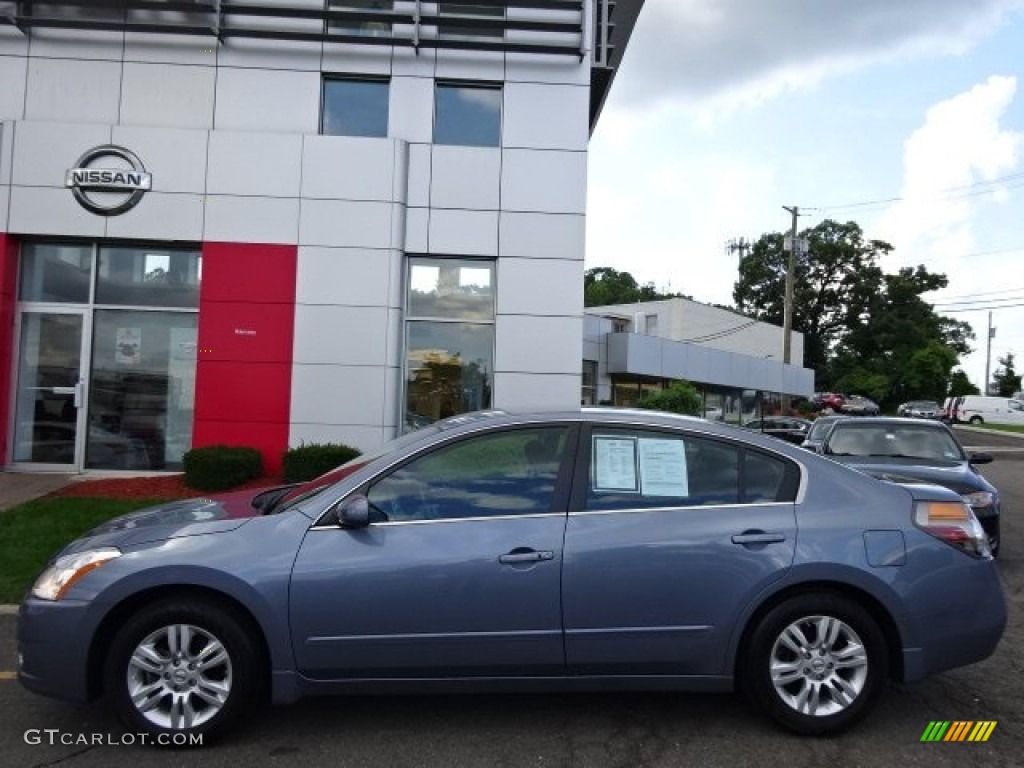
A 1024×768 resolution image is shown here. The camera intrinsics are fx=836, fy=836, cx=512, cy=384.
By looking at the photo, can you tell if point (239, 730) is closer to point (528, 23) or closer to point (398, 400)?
point (398, 400)

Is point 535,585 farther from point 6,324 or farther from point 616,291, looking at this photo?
point 616,291

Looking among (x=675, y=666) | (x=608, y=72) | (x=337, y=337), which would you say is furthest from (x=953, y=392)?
(x=675, y=666)

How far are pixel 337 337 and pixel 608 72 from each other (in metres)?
6.81

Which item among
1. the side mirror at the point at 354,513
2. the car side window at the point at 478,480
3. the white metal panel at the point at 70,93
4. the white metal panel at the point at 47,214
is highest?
the white metal panel at the point at 70,93

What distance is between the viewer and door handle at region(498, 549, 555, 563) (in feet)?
12.5

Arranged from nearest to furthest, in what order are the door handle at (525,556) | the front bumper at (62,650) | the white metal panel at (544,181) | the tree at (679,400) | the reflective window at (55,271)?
the front bumper at (62,650)
the door handle at (525,556)
the reflective window at (55,271)
the white metal panel at (544,181)
the tree at (679,400)

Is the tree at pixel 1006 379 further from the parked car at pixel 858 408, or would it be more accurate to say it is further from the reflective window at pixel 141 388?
the reflective window at pixel 141 388

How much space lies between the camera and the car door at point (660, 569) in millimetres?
3848

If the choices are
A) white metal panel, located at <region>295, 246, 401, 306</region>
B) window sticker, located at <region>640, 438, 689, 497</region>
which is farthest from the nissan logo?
window sticker, located at <region>640, 438, 689, 497</region>

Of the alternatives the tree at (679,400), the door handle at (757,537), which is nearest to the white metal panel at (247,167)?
the door handle at (757,537)

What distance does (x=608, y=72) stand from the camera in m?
14.5

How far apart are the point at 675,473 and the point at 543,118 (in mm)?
9526

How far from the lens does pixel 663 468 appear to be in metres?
4.12

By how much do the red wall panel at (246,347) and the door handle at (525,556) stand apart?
28.8ft
